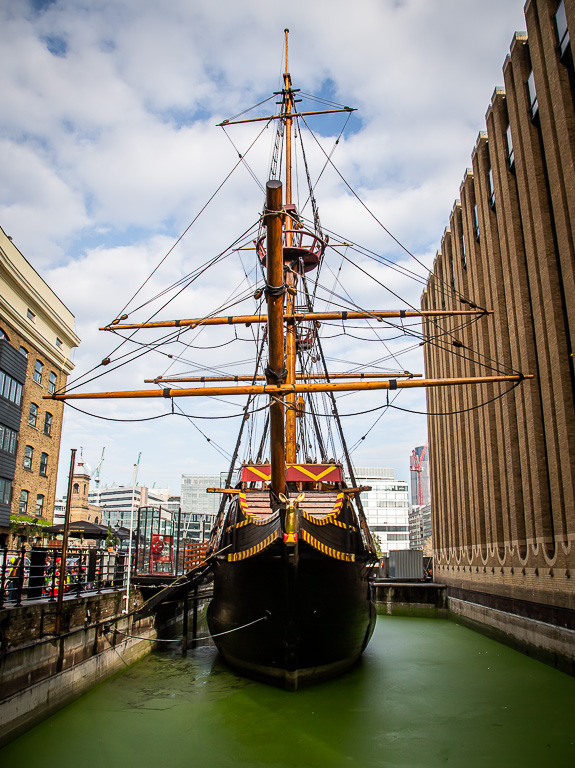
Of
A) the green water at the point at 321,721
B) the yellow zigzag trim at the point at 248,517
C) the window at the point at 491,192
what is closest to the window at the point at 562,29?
the window at the point at 491,192

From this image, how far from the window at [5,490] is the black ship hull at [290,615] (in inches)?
504

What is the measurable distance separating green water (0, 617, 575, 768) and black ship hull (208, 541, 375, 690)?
40 centimetres

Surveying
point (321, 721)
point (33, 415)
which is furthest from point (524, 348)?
point (33, 415)

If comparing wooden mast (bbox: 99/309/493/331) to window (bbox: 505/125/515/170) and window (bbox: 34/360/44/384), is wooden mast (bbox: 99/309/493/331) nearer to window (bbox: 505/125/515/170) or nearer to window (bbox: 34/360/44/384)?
window (bbox: 505/125/515/170)

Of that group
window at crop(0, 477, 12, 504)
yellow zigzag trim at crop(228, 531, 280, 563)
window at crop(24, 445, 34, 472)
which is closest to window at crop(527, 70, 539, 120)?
yellow zigzag trim at crop(228, 531, 280, 563)

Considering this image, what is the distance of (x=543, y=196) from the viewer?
52.9ft

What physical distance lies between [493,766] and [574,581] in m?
6.70

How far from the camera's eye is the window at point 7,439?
21.7 metres

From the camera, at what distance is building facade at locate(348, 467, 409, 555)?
322 feet

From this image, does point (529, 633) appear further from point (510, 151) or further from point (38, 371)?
point (38, 371)

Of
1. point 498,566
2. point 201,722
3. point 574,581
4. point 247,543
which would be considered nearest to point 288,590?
A: point 247,543

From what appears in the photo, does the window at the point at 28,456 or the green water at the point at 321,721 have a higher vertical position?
the window at the point at 28,456

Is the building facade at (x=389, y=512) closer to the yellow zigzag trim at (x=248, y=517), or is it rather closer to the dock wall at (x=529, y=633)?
the dock wall at (x=529, y=633)

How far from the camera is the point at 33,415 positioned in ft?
81.5
